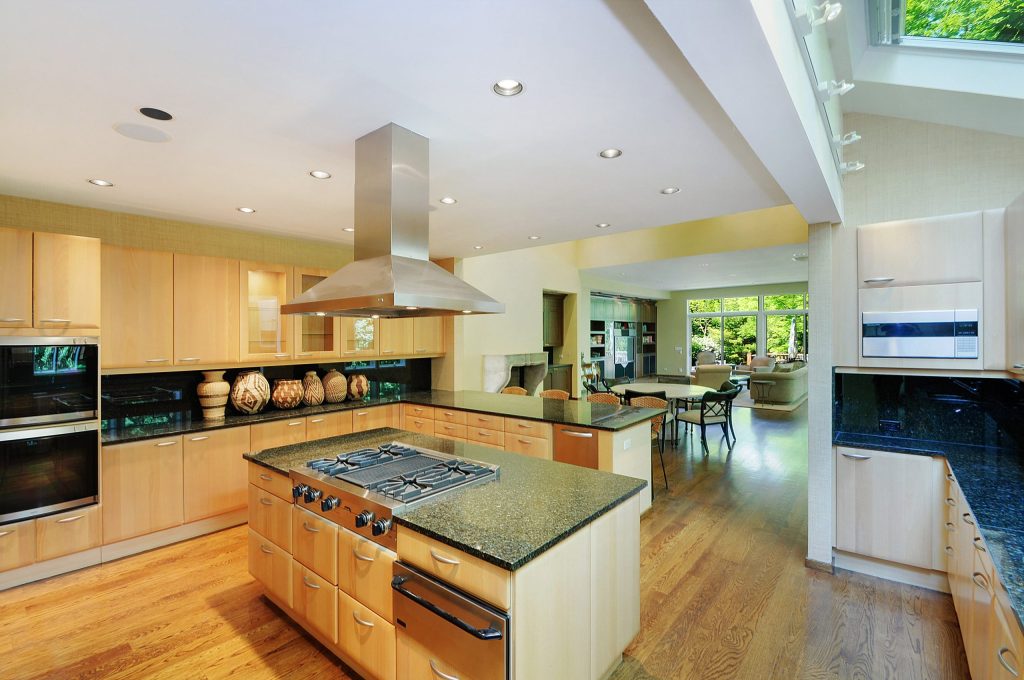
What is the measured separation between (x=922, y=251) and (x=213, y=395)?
195 inches

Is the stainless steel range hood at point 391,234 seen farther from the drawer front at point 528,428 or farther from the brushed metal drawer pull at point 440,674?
the drawer front at point 528,428

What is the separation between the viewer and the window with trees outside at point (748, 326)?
446 inches

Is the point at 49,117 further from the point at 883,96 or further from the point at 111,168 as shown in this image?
the point at 883,96

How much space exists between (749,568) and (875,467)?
3.16ft

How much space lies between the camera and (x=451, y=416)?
13.8 feet

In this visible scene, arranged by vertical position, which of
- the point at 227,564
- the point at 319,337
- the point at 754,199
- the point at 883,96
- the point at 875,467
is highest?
the point at 883,96

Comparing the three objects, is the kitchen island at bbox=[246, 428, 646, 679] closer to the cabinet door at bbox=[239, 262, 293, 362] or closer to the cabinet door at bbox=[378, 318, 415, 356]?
the cabinet door at bbox=[239, 262, 293, 362]

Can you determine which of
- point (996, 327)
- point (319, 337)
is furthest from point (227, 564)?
point (996, 327)

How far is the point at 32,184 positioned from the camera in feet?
8.65

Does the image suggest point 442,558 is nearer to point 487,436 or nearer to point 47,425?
point 487,436

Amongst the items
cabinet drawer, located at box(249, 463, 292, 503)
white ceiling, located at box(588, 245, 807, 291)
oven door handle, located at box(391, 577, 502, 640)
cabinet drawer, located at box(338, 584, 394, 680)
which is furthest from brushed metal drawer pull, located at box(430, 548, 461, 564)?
white ceiling, located at box(588, 245, 807, 291)

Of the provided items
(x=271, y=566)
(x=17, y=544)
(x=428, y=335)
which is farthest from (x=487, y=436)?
(x=17, y=544)

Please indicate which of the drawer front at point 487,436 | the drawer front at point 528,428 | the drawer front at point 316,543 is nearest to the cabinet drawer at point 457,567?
the drawer front at point 316,543

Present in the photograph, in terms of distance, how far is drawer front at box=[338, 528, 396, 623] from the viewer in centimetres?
167
